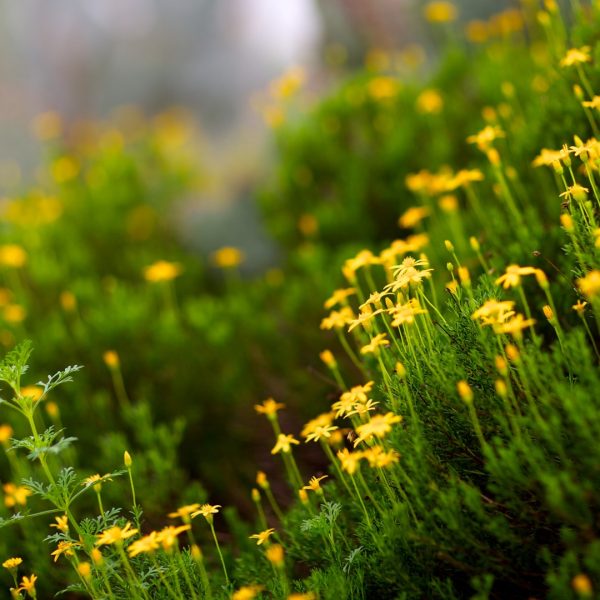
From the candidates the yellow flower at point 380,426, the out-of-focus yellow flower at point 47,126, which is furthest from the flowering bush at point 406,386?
the out-of-focus yellow flower at point 47,126

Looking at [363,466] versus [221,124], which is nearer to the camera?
[363,466]

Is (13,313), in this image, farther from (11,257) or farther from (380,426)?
(380,426)

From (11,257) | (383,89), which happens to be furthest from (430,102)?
(11,257)

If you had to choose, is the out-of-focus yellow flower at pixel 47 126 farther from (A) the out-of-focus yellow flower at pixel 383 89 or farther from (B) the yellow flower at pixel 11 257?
(A) the out-of-focus yellow flower at pixel 383 89

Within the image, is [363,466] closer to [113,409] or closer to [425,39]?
[113,409]

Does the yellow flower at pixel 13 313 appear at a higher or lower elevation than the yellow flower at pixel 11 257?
lower

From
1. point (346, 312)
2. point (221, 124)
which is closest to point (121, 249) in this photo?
point (221, 124)

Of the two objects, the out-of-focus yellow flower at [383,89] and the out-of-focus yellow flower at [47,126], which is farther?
the out-of-focus yellow flower at [47,126]

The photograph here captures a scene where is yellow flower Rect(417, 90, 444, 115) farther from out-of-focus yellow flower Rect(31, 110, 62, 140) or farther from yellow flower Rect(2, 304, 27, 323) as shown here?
out-of-focus yellow flower Rect(31, 110, 62, 140)
